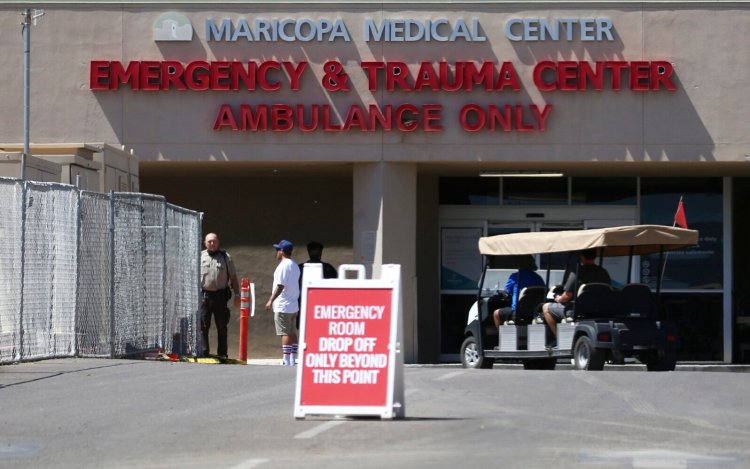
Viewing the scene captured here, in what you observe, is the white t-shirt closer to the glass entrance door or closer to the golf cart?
the golf cart

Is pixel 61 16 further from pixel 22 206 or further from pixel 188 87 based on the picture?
pixel 22 206

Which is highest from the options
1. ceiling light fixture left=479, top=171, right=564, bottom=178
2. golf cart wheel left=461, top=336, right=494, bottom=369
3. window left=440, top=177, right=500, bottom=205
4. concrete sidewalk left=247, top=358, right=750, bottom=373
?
ceiling light fixture left=479, top=171, right=564, bottom=178

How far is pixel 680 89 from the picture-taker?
79.5 ft

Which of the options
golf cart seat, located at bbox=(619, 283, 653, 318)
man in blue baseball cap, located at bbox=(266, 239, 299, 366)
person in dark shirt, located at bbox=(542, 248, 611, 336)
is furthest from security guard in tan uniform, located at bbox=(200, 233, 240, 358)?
golf cart seat, located at bbox=(619, 283, 653, 318)

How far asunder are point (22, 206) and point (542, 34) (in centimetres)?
1188

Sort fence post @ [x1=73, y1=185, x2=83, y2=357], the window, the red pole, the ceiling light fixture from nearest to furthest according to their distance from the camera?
1. fence post @ [x1=73, y1=185, x2=83, y2=357]
2. the red pole
3. the ceiling light fixture
4. the window

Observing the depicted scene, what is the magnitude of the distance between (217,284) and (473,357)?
382cm

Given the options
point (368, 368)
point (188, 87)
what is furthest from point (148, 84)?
point (368, 368)

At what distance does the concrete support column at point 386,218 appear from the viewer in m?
24.5

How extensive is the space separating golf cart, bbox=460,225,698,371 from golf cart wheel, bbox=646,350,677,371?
1cm

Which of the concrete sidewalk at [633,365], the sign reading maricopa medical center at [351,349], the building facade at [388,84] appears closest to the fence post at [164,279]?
the concrete sidewalk at [633,365]

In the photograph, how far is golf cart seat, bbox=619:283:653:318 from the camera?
59.7ft

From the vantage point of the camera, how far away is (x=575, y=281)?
18.1 m

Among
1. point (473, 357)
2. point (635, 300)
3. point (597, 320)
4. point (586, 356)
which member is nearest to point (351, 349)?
point (586, 356)
